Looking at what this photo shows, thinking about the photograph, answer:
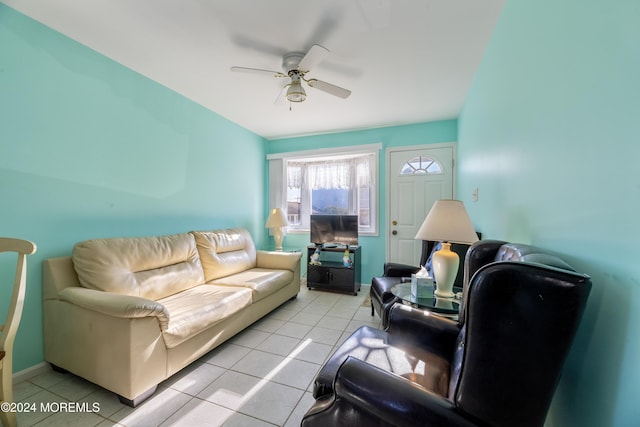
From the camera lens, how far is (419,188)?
3.72 meters

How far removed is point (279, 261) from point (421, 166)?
8.23 ft

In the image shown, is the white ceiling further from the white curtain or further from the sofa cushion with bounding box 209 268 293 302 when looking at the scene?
the sofa cushion with bounding box 209 268 293 302

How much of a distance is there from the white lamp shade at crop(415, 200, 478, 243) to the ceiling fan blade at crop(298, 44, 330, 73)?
1.37m

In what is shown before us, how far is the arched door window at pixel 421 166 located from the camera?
145 inches

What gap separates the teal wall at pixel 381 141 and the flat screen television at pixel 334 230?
0.31m

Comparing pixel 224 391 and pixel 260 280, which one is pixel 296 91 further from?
pixel 224 391

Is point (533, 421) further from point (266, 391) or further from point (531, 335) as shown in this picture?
point (266, 391)

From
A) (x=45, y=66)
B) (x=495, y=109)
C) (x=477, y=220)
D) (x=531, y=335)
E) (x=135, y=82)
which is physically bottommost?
(x=531, y=335)

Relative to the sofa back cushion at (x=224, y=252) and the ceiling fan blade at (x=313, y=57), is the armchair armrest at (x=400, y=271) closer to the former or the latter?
the sofa back cushion at (x=224, y=252)

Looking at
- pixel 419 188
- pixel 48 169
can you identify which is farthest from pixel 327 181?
pixel 48 169

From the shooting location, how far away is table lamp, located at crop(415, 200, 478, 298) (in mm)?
1646

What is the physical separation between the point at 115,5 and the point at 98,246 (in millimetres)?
1702

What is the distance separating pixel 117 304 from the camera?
150 cm

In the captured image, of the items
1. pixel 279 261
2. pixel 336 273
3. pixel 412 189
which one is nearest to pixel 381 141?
pixel 412 189
